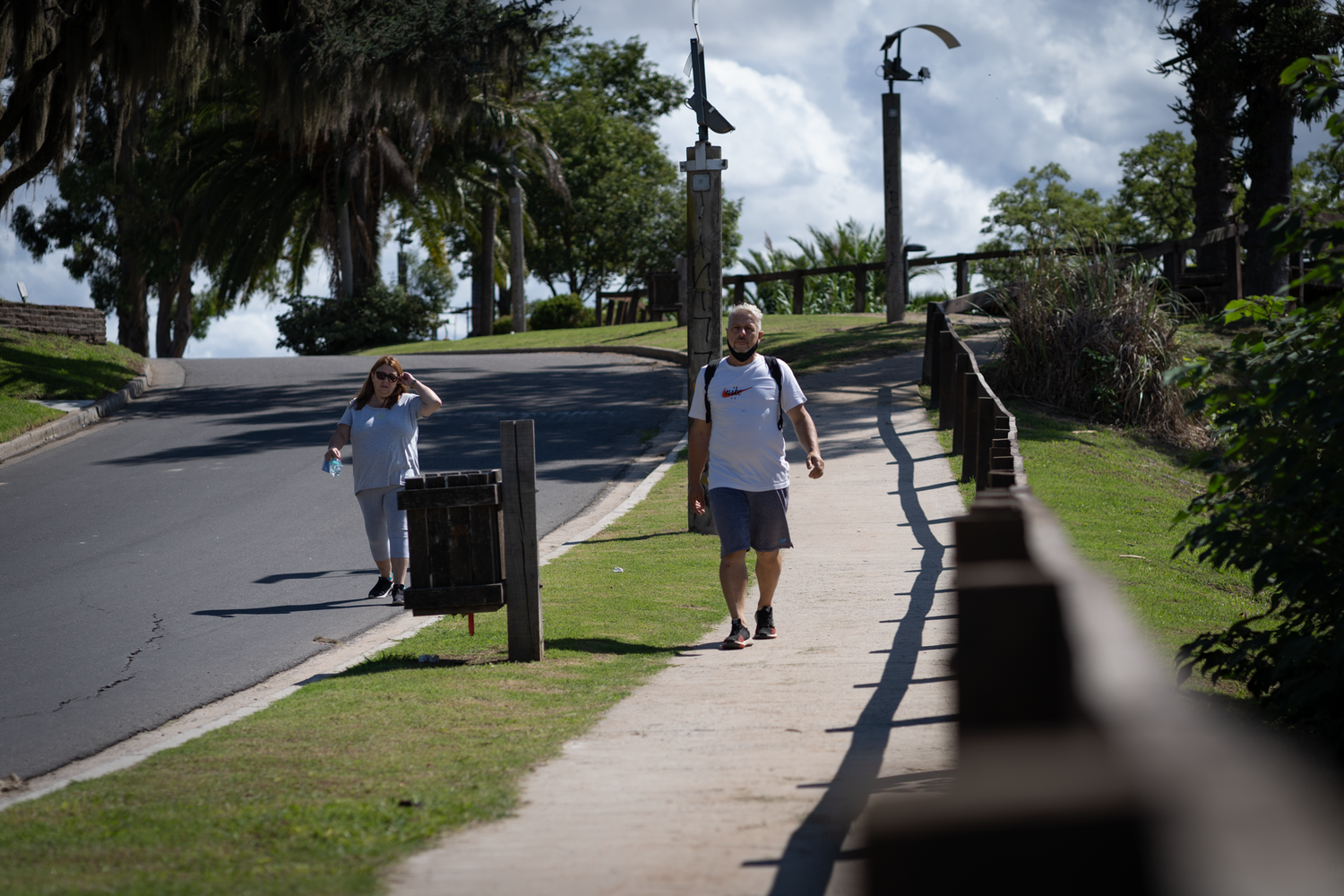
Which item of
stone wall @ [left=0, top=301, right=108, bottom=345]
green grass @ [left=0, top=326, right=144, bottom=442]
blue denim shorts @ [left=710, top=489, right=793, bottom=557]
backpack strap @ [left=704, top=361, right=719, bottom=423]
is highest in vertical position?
stone wall @ [left=0, top=301, right=108, bottom=345]

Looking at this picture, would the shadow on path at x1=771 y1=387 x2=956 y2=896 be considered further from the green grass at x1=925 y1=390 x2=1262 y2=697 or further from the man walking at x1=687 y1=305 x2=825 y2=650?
the green grass at x1=925 y1=390 x2=1262 y2=697

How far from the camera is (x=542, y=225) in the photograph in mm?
55812

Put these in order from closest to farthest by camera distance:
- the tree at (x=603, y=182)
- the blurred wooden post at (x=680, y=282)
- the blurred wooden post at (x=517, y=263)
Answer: the blurred wooden post at (x=680, y=282) → the blurred wooden post at (x=517, y=263) → the tree at (x=603, y=182)

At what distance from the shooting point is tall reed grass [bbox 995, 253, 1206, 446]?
1661 cm

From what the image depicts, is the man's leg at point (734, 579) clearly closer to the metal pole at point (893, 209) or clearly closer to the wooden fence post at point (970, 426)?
the wooden fence post at point (970, 426)

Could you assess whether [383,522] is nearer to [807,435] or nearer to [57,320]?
[807,435]

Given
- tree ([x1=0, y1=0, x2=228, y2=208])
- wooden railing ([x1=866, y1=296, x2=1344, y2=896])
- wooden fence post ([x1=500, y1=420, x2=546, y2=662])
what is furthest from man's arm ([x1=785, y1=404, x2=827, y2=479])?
tree ([x1=0, y1=0, x2=228, y2=208])

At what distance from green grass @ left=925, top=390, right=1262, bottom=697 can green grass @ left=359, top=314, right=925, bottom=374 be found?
19.6 feet

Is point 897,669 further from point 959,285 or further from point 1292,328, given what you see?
point 959,285

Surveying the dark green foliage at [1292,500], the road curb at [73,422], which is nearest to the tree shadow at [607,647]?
the dark green foliage at [1292,500]

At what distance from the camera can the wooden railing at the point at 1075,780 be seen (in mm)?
1166

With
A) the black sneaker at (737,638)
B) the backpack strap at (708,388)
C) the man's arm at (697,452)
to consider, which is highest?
the backpack strap at (708,388)

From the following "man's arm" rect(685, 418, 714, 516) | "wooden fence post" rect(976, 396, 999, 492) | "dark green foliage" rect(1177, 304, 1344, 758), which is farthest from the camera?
"wooden fence post" rect(976, 396, 999, 492)

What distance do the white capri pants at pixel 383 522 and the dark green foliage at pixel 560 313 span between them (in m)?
33.6
